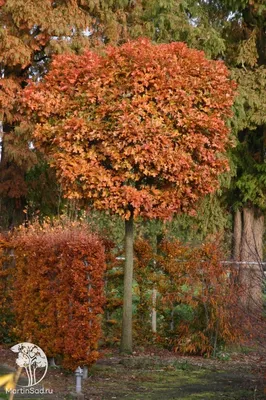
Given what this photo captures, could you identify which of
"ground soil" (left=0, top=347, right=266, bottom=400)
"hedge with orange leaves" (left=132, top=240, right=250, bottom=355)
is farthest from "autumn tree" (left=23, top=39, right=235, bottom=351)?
"ground soil" (left=0, top=347, right=266, bottom=400)

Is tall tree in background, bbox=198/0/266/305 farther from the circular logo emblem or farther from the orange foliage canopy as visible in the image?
the circular logo emblem

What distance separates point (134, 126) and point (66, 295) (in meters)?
2.85

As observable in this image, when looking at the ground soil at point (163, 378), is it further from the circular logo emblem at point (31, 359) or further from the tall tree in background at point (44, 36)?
the tall tree in background at point (44, 36)

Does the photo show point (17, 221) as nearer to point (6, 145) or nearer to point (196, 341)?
point (6, 145)

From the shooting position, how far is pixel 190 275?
12.3 m

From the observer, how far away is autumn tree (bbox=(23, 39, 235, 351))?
11.3 m

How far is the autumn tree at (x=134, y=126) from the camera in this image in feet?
37.1

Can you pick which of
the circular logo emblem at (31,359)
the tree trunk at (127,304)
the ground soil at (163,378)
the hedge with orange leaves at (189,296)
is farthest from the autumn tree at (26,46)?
the circular logo emblem at (31,359)

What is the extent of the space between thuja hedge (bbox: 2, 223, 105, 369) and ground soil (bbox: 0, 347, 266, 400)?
0.40 m

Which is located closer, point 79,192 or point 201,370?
point 201,370

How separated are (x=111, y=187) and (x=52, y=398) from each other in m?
4.05

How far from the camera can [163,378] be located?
9.80 metres

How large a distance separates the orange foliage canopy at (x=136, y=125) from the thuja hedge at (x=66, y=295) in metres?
1.62

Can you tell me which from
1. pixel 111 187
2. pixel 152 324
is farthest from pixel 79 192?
pixel 152 324
